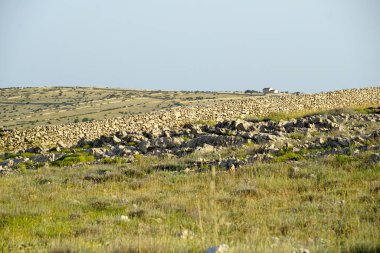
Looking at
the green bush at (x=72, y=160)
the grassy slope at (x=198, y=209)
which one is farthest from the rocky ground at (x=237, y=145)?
the grassy slope at (x=198, y=209)

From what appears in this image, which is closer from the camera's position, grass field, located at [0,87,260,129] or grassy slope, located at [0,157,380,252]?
grassy slope, located at [0,157,380,252]

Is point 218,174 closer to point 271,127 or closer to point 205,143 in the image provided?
point 205,143

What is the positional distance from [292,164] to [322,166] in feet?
3.08

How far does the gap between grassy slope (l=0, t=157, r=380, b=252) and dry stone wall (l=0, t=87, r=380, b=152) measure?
14.7 m

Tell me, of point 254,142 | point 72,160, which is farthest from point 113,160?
point 254,142

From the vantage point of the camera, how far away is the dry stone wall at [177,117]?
2888 cm

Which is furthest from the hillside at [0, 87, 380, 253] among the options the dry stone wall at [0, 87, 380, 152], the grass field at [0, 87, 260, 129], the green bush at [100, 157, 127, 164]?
the grass field at [0, 87, 260, 129]

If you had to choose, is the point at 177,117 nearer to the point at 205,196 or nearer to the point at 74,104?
the point at 205,196

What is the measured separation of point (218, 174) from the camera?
1323 cm

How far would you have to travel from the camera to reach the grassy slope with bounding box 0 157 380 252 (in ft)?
20.5

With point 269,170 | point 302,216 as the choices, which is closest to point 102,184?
point 269,170

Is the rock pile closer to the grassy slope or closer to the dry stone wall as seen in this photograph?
the grassy slope

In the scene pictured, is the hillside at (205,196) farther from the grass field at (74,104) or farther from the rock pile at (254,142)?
the grass field at (74,104)

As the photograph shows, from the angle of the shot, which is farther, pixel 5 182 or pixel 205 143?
pixel 205 143
